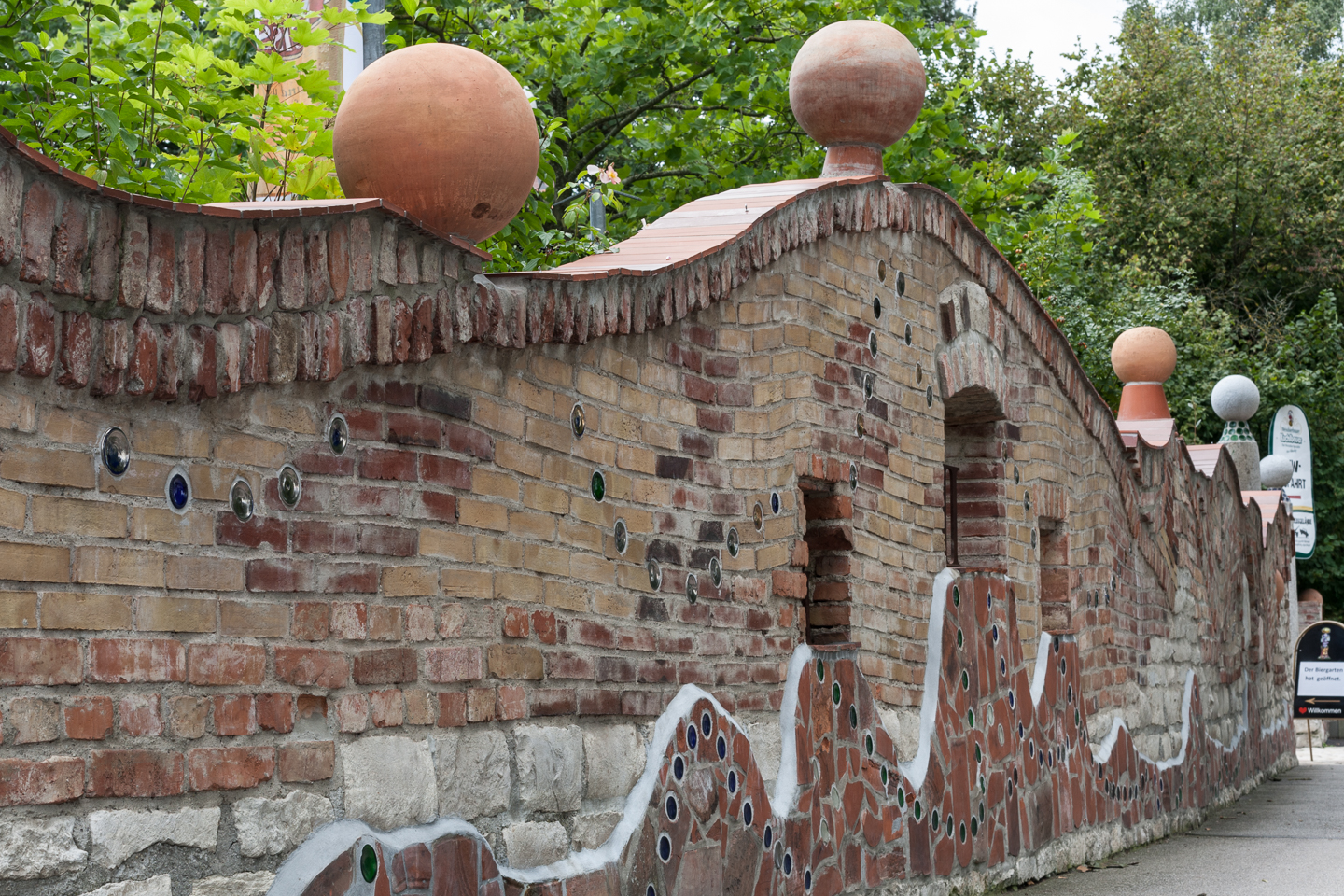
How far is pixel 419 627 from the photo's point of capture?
10.2 feet

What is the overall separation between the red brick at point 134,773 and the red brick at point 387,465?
0.72 meters

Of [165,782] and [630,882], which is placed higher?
[165,782]

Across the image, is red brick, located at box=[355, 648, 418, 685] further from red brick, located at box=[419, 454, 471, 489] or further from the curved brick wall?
red brick, located at box=[419, 454, 471, 489]

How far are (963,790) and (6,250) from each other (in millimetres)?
4634

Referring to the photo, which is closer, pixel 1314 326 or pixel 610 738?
pixel 610 738

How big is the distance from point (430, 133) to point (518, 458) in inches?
31.1

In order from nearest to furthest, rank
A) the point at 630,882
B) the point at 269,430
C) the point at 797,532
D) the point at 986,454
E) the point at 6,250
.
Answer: the point at 6,250 < the point at 269,430 < the point at 630,882 < the point at 797,532 < the point at 986,454

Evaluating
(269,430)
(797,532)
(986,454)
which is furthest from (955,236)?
(269,430)

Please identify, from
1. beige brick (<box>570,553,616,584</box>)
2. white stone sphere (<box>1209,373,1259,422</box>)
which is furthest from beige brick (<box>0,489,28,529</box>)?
white stone sphere (<box>1209,373,1259,422</box>)

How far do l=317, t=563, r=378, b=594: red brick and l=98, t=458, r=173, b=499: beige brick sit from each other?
42 centimetres

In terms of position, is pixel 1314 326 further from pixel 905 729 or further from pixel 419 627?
pixel 419 627

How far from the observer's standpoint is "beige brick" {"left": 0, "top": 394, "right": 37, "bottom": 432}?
231 cm

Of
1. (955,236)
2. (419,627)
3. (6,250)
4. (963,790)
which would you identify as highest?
(955,236)

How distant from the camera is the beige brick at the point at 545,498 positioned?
352 centimetres
